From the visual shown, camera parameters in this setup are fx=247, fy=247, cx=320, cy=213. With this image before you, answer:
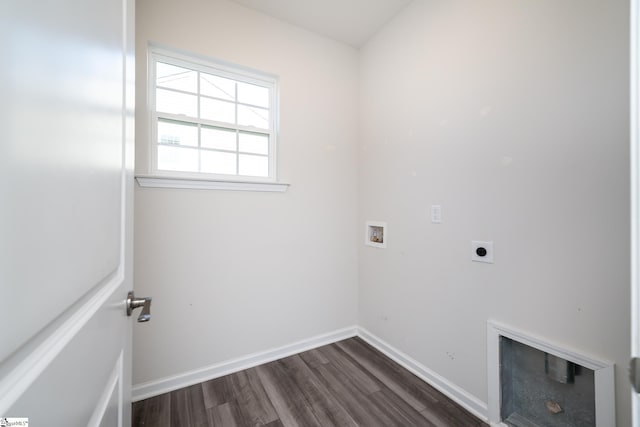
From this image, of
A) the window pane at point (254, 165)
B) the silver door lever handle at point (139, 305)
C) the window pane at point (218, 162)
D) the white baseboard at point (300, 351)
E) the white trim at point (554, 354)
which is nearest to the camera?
the silver door lever handle at point (139, 305)

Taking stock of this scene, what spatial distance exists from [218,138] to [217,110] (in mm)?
224

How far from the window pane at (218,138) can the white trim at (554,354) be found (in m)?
2.18

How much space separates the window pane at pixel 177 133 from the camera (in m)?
1.77

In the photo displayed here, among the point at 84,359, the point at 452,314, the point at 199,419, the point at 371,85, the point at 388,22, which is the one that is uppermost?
the point at 388,22

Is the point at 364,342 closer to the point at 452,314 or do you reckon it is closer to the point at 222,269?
the point at 452,314

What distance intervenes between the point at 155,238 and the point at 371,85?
2240mm

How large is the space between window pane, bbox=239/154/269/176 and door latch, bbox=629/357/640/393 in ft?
6.77

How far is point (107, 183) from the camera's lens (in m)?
0.54

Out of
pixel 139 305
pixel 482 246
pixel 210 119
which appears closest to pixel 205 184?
pixel 210 119

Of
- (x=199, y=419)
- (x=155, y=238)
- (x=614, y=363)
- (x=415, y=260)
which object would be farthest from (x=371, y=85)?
(x=199, y=419)

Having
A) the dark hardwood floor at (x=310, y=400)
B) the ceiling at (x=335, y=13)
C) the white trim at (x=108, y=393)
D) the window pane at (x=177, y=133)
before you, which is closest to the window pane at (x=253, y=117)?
the window pane at (x=177, y=133)

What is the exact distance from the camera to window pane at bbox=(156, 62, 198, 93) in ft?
5.82

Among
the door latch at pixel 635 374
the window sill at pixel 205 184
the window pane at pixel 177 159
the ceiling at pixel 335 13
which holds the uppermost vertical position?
the ceiling at pixel 335 13

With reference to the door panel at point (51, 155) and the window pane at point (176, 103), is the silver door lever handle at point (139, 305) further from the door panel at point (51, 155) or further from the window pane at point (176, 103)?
the window pane at point (176, 103)
